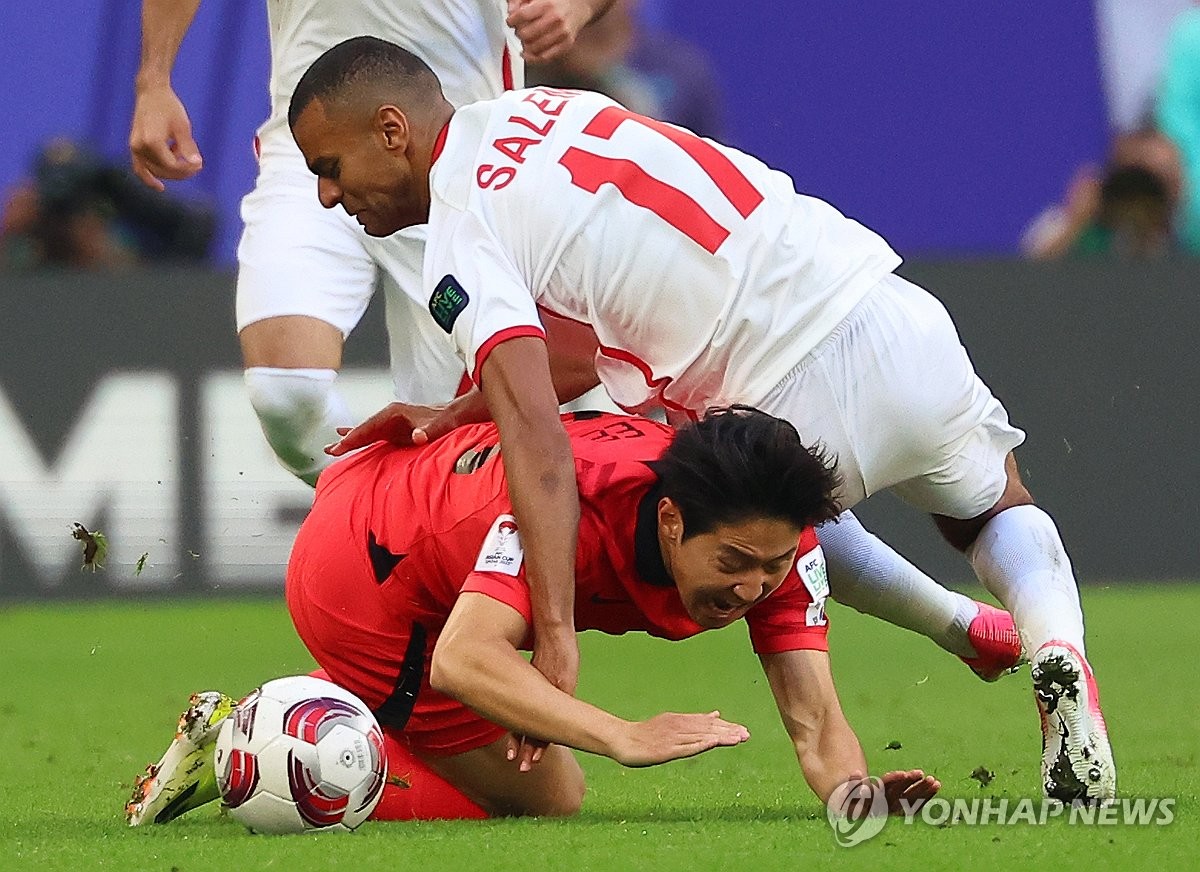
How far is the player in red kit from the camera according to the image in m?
4.16

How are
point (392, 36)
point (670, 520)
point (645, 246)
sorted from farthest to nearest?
point (392, 36) < point (645, 246) < point (670, 520)

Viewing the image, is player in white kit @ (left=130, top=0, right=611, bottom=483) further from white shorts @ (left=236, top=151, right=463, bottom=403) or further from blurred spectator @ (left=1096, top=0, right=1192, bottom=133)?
blurred spectator @ (left=1096, top=0, right=1192, bottom=133)

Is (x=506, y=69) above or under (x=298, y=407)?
above

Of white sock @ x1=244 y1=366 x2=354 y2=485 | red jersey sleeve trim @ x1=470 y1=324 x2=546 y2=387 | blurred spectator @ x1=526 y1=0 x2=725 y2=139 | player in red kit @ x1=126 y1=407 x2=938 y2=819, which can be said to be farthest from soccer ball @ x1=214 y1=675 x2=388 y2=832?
blurred spectator @ x1=526 y1=0 x2=725 y2=139

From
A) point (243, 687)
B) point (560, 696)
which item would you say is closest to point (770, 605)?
point (560, 696)

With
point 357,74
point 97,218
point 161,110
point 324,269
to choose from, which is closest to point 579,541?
point 357,74

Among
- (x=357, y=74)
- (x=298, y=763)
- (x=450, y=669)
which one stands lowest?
(x=298, y=763)

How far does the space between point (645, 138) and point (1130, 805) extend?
1.71 meters

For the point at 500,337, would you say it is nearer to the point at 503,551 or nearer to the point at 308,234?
the point at 503,551

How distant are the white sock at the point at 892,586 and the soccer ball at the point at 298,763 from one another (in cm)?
147

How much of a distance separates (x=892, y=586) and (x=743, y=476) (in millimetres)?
1399

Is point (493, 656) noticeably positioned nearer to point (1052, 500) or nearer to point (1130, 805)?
point (1130, 805)

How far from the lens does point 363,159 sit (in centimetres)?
487

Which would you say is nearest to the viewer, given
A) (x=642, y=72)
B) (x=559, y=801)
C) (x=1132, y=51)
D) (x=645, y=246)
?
(x=645, y=246)
